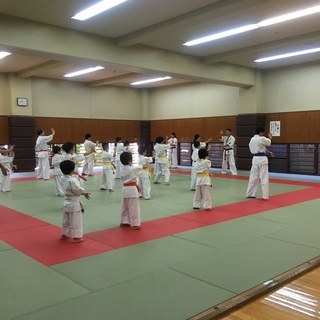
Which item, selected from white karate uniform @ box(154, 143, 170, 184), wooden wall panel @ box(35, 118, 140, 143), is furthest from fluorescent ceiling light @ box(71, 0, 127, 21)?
wooden wall panel @ box(35, 118, 140, 143)

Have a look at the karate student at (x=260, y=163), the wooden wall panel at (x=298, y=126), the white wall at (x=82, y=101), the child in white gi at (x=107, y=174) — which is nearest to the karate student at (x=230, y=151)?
the wooden wall panel at (x=298, y=126)

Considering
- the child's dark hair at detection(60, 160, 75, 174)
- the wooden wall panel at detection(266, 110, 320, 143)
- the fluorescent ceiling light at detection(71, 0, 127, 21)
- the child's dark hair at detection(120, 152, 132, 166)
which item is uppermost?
the fluorescent ceiling light at detection(71, 0, 127, 21)

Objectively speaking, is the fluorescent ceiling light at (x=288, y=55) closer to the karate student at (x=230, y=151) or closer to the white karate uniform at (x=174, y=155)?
the karate student at (x=230, y=151)

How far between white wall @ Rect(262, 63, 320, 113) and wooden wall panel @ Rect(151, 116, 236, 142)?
1.83 m

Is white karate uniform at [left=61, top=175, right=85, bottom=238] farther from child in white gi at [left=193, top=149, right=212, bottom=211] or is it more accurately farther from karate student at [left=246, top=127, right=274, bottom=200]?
karate student at [left=246, top=127, right=274, bottom=200]

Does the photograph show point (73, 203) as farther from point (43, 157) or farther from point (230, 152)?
point (230, 152)

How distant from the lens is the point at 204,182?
22.2 feet

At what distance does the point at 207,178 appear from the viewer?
22.3 ft

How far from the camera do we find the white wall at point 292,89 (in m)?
12.2

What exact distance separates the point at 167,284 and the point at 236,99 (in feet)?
40.0

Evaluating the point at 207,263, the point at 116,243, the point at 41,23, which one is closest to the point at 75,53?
the point at 41,23

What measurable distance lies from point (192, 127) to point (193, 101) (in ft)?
3.96

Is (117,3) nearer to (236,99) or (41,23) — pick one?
(41,23)

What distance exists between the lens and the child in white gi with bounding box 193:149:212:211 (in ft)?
22.2
